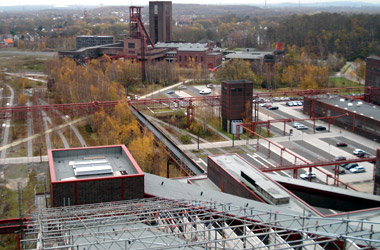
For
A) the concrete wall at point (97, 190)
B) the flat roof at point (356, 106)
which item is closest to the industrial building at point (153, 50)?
the flat roof at point (356, 106)

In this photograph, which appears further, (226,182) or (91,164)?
(226,182)

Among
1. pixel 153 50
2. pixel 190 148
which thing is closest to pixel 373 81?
pixel 190 148

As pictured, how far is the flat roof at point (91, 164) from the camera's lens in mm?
11168

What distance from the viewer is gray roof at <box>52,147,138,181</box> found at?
11562 mm

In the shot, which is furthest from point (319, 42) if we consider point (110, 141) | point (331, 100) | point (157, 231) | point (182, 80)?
point (157, 231)

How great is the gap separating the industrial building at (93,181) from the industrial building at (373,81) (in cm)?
1838

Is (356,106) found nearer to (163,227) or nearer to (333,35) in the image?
(163,227)

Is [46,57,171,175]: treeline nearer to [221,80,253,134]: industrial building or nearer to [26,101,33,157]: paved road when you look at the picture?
[26,101,33,157]: paved road

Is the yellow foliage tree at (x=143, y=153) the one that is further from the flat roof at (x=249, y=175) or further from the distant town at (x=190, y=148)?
the flat roof at (x=249, y=175)

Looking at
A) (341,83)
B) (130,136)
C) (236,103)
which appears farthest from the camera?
(341,83)

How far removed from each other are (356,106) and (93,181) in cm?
1688

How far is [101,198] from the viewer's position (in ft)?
35.5

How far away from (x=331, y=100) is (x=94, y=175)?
17.2 meters

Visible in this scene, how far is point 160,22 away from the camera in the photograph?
50.6 m
